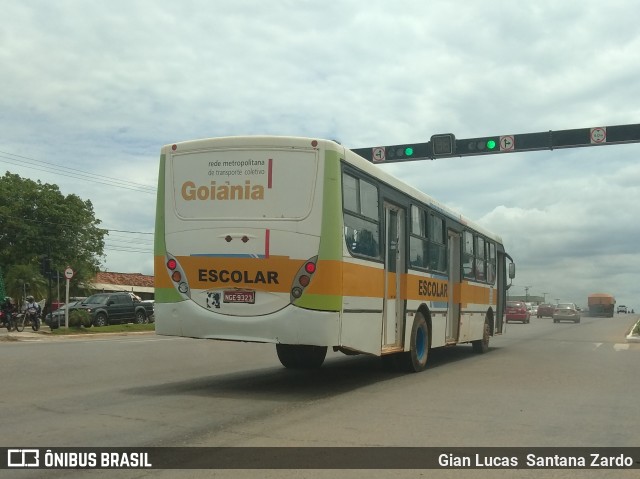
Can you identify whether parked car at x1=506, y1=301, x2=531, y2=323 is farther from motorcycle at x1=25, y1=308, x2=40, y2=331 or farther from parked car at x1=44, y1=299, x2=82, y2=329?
motorcycle at x1=25, y1=308, x2=40, y2=331

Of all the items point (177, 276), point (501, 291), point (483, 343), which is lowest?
point (483, 343)

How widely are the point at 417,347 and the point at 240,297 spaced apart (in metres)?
4.35

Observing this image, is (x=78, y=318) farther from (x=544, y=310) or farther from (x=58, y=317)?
(x=544, y=310)

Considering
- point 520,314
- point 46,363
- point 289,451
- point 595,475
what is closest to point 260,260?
point 289,451

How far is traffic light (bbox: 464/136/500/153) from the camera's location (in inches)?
844

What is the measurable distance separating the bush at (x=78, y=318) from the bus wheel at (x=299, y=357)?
58.9ft

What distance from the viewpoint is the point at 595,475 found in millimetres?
5637

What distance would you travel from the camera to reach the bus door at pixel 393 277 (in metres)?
10.6

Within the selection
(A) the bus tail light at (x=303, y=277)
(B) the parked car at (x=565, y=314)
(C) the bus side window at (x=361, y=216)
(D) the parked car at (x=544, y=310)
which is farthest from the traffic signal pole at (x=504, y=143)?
(D) the parked car at (x=544, y=310)

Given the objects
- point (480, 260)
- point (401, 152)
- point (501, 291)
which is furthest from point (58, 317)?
point (480, 260)

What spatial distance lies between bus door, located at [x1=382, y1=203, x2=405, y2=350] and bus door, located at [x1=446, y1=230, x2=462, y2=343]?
3297 mm

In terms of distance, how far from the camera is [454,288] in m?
14.6

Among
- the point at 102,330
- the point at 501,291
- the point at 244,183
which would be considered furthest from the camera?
the point at 102,330

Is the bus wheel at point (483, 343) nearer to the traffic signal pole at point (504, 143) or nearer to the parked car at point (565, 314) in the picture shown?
the traffic signal pole at point (504, 143)
